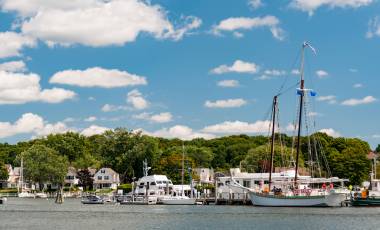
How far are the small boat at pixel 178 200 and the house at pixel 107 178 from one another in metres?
62.7

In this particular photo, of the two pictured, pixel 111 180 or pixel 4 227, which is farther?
pixel 111 180

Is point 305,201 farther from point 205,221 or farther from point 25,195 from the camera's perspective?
point 25,195

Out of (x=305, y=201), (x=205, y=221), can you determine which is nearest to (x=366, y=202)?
(x=305, y=201)

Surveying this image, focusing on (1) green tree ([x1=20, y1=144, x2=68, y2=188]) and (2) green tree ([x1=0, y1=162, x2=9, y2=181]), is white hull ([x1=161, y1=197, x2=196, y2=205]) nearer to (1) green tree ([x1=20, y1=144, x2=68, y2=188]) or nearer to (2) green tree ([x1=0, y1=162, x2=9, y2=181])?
(1) green tree ([x1=20, y1=144, x2=68, y2=188])

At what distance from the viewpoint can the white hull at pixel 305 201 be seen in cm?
10250

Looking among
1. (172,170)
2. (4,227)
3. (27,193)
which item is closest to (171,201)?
(172,170)

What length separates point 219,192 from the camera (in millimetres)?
121688

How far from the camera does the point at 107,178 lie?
7244 inches

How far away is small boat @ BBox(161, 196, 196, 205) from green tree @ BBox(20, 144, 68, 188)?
5632cm

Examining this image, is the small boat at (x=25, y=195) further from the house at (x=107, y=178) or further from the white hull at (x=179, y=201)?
the white hull at (x=179, y=201)

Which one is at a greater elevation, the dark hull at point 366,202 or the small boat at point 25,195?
the dark hull at point 366,202

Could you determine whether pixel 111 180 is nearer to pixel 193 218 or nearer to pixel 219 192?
pixel 219 192

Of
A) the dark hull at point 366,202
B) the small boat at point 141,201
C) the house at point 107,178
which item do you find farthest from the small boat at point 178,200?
the house at point 107,178

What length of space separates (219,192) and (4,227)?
57793 mm
